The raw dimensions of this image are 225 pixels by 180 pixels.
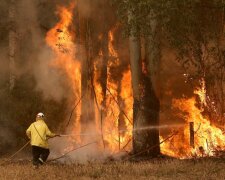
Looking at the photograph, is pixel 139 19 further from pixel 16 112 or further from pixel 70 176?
pixel 16 112

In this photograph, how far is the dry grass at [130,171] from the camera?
1121 cm

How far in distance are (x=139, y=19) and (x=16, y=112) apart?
13.5 m

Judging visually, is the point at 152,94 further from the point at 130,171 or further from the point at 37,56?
the point at 37,56

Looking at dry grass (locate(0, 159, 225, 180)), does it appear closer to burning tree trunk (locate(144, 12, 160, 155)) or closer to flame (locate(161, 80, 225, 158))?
burning tree trunk (locate(144, 12, 160, 155))

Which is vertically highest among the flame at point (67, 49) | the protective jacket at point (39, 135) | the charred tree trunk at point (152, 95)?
the flame at point (67, 49)

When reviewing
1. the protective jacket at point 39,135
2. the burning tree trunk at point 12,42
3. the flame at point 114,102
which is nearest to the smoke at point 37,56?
the burning tree trunk at point 12,42

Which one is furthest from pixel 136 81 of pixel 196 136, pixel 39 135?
pixel 39 135

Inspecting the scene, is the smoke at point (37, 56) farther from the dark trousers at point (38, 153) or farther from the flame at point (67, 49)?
the dark trousers at point (38, 153)

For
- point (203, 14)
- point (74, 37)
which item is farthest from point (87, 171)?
point (74, 37)

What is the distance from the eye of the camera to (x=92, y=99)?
19.9 metres

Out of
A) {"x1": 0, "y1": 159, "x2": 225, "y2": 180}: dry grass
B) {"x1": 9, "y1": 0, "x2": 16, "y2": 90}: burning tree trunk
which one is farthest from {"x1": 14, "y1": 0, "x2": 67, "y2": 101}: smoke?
{"x1": 0, "y1": 159, "x2": 225, "y2": 180}: dry grass

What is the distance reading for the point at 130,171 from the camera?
11930 millimetres

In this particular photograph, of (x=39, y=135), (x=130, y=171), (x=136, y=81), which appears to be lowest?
Result: (x=130, y=171)

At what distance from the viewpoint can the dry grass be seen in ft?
36.8
